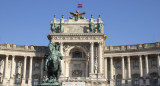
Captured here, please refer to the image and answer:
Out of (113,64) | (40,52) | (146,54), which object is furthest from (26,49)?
(146,54)

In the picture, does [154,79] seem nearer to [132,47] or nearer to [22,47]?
[132,47]

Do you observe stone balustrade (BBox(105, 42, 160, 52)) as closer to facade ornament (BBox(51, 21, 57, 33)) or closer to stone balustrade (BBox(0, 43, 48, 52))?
facade ornament (BBox(51, 21, 57, 33))

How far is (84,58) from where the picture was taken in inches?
2795

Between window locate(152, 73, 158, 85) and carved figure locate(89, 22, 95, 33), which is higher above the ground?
carved figure locate(89, 22, 95, 33)

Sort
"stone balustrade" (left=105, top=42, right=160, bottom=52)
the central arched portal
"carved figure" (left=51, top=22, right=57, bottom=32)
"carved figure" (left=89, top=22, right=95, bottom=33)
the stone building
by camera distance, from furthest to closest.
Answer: the central arched portal, "carved figure" (left=51, top=22, right=57, bottom=32), "carved figure" (left=89, top=22, right=95, bottom=33), "stone balustrade" (left=105, top=42, right=160, bottom=52), the stone building

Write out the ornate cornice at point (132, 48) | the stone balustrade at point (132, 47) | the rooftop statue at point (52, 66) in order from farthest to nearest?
the stone balustrade at point (132, 47) < the ornate cornice at point (132, 48) < the rooftop statue at point (52, 66)

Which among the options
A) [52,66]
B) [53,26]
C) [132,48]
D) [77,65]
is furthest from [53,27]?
[52,66]

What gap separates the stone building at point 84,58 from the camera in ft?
226

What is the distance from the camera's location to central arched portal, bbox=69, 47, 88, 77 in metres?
70.6

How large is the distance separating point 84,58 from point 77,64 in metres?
2.26

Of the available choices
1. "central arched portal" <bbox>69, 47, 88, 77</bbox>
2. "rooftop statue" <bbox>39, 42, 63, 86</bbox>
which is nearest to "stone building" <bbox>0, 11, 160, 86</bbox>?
"central arched portal" <bbox>69, 47, 88, 77</bbox>

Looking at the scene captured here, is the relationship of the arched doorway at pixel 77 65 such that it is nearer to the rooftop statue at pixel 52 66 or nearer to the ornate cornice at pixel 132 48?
the ornate cornice at pixel 132 48

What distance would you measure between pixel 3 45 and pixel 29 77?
32.9ft

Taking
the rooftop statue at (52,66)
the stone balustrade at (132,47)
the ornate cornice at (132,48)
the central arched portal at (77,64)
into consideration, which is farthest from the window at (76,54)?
the rooftop statue at (52,66)
